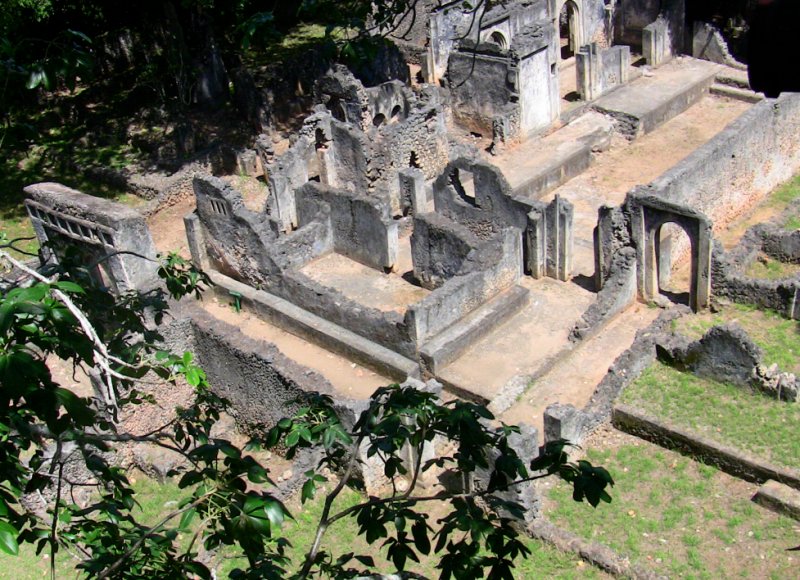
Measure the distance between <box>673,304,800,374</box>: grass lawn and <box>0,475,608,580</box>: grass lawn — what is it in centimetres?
459

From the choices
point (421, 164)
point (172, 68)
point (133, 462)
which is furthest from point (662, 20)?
point (133, 462)

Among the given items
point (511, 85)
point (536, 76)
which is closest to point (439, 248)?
point (511, 85)

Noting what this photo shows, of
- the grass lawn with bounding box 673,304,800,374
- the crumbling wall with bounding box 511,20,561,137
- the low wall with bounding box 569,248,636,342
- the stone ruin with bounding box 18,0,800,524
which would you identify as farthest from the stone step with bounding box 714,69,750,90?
the grass lawn with bounding box 673,304,800,374

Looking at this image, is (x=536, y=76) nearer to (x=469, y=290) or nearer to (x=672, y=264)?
(x=672, y=264)

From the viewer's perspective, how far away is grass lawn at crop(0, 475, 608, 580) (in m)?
12.4

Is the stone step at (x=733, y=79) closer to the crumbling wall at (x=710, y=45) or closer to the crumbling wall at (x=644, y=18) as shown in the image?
→ the crumbling wall at (x=710, y=45)

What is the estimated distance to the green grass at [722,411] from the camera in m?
13.9

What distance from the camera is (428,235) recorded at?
734 inches

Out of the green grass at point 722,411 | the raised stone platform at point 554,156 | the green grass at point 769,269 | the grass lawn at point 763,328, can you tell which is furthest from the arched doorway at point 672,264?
the raised stone platform at point 554,156

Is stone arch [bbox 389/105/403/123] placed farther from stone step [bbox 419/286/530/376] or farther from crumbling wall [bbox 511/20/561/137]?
stone step [bbox 419/286/530/376]

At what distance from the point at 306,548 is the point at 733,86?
19261 millimetres

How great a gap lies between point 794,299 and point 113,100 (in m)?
19.8

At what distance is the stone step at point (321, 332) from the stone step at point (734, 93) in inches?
566

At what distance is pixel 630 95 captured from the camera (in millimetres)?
26672
